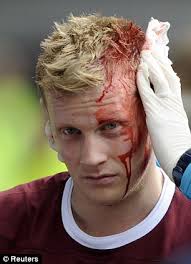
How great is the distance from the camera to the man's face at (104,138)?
1.65m

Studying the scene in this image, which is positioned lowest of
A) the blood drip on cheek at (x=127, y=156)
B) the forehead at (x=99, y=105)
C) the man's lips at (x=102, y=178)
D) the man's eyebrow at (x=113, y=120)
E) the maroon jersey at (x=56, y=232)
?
the maroon jersey at (x=56, y=232)

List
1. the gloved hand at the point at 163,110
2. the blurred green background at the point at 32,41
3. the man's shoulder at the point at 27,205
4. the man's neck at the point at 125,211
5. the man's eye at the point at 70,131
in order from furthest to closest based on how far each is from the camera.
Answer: the blurred green background at the point at 32,41, the man's shoulder at the point at 27,205, the man's neck at the point at 125,211, the man's eye at the point at 70,131, the gloved hand at the point at 163,110

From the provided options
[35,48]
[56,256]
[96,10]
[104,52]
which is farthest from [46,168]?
[104,52]

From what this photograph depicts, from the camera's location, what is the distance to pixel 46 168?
3.35 m

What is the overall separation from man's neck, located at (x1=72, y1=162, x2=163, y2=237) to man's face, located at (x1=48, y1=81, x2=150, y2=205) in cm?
7

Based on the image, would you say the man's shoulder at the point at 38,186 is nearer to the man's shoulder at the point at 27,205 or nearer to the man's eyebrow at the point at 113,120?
the man's shoulder at the point at 27,205

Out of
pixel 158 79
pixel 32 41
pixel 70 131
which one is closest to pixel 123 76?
pixel 158 79

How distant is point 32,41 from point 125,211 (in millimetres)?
2123

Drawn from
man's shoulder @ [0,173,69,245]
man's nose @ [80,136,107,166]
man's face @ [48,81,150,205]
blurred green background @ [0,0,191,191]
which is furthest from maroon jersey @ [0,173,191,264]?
blurred green background @ [0,0,191,191]

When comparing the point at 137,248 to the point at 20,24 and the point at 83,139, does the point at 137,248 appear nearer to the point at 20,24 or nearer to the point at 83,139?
the point at 83,139

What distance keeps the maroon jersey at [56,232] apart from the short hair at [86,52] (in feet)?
1.31

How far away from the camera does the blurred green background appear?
357 cm

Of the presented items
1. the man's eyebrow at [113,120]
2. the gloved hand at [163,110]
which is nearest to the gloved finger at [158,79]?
the gloved hand at [163,110]

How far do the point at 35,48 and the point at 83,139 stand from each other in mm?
2069
